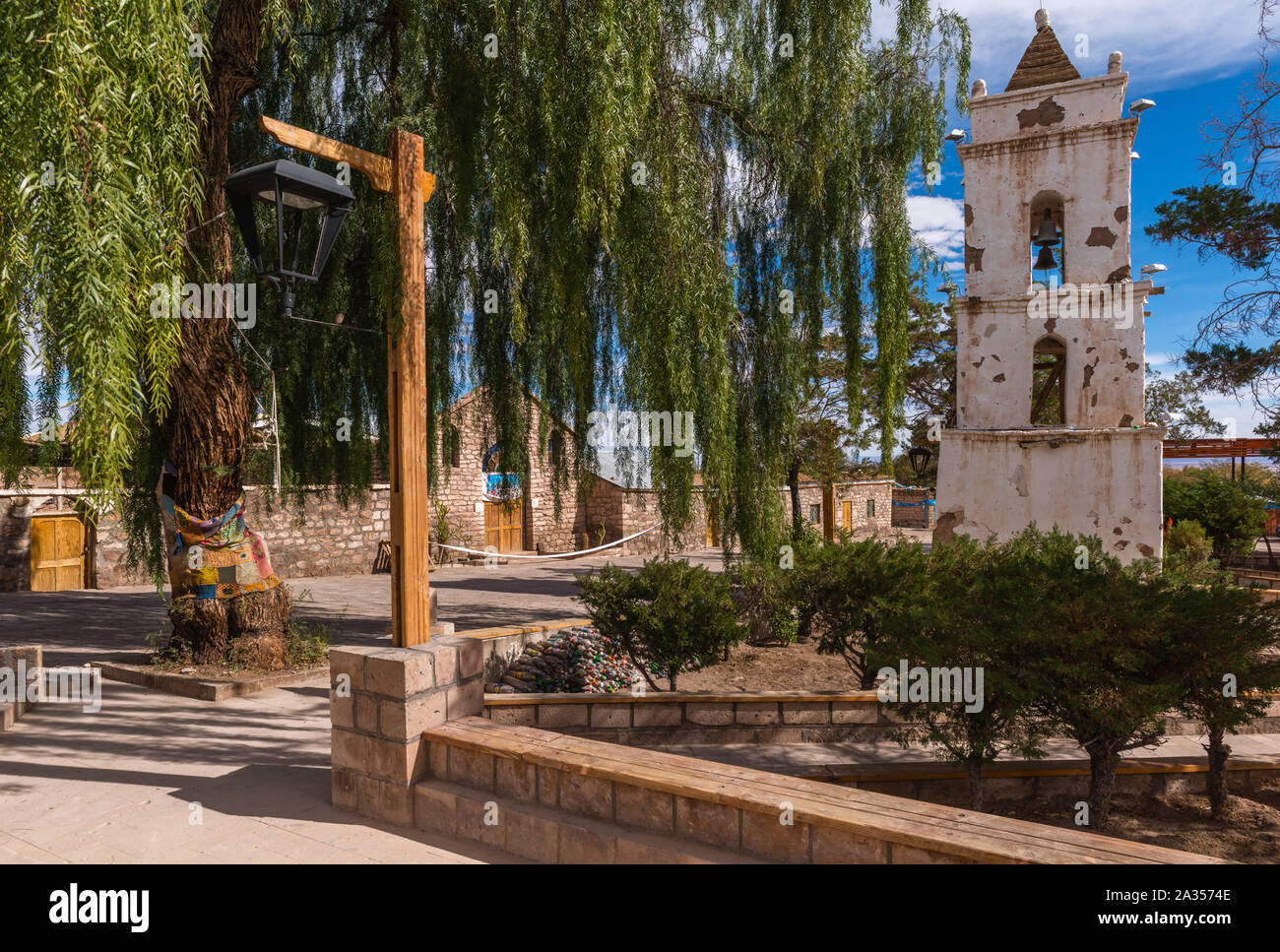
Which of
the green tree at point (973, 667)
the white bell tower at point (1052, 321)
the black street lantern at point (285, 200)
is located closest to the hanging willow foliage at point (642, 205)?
the black street lantern at point (285, 200)

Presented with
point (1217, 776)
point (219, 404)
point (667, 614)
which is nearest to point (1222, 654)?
point (1217, 776)

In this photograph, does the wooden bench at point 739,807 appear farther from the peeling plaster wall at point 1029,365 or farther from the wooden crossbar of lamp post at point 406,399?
the peeling plaster wall at point 1029,365

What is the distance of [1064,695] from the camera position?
3783 mm

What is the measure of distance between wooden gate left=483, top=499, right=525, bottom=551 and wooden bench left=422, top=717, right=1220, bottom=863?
614 inches

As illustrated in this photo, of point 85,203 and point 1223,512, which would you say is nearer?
point 85,203

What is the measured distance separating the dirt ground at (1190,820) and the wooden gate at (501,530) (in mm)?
15186

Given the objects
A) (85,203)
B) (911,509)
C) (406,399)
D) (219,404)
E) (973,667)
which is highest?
(85,203)

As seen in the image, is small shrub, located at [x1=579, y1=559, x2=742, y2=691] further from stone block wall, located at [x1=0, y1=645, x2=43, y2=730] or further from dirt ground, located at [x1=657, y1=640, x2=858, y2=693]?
stone block wall, located at [x1=0, y1=645, x2=43, y2=730]

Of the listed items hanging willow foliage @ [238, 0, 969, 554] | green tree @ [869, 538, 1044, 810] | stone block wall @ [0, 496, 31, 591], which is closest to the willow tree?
hanging willow foliage @ [238, 0, 969, 554]

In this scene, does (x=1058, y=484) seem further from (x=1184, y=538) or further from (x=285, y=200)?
(x=285, y=200)

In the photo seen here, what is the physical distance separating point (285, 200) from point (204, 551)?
12.8 feet

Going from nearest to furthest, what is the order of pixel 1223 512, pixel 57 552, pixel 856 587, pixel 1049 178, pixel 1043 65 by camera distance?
pixel 856 587, pixel 1049 178, pixel 1043 65, pixel 57 552, pixel 1223 512

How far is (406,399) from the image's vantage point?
3588 mm
